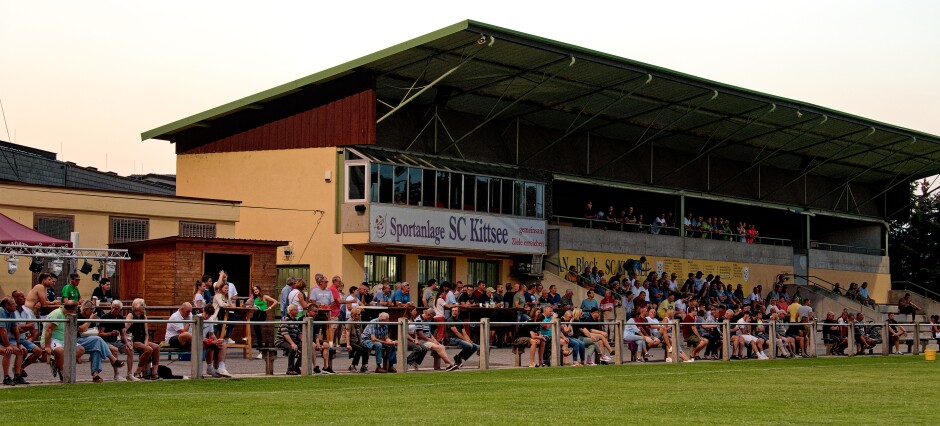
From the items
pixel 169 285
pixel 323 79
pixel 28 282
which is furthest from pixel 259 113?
pixel 169 285

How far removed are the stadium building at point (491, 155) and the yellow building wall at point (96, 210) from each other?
1426mm

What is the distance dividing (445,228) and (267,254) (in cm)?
1019

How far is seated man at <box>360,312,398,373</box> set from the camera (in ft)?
77.5

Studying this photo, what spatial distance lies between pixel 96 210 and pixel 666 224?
22139 millimetres

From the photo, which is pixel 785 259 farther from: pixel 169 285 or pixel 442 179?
pixel 169 285

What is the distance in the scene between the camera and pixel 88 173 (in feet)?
174

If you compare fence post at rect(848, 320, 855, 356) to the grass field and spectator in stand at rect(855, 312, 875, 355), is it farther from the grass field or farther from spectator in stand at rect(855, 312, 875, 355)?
the grass field

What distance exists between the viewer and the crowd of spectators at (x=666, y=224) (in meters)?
49.8

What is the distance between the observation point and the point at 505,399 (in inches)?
656

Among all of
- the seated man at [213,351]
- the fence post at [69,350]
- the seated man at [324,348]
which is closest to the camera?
the fence post at [69,350]

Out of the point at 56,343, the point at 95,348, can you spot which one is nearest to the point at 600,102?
the point at 95,348

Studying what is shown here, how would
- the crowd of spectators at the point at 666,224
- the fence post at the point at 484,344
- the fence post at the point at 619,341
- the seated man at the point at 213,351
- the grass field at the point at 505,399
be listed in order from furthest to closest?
Result: 1. the crowd of spectators at the point at 666,224
2. the fence post at the point at 619,341
3. the fence post at the point at 484,344
4. the seated man at the point at 213,351
5. the grass field at the point at 505,399

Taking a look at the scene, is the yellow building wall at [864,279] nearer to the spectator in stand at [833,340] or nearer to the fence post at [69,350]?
the spectator in stand at [833,340]

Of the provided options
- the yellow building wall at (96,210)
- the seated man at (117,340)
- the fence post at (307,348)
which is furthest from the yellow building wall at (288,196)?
the seated man at (117,340)
